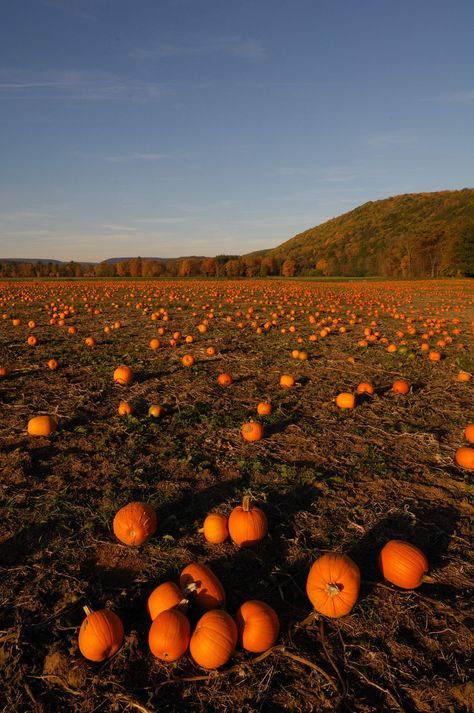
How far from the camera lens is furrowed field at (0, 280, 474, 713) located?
7.60 ft

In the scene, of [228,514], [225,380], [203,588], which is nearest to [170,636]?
[203,588]

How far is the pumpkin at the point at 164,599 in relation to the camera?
256 cm

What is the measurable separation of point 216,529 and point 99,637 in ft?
4.01

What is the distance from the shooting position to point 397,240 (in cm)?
9975

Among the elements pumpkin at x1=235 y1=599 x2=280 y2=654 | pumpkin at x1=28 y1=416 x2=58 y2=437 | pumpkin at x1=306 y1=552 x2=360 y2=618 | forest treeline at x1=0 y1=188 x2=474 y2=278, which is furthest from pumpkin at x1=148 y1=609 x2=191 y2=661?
forest treeline at x1=0 y1=188 x2=474 y2=278

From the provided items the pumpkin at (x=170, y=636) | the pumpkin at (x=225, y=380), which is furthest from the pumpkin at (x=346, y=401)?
the pumpkin at (x=170, y=636)

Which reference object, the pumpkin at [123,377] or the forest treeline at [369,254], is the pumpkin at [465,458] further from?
the forest treeline at [369,254]

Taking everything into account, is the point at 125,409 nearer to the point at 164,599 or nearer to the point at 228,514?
the point at 228,514

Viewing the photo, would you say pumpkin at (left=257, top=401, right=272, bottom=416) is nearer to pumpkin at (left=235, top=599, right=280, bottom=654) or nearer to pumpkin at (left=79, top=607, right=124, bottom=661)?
pumpkin at (left=235, top=599, right=280, bottom=654)

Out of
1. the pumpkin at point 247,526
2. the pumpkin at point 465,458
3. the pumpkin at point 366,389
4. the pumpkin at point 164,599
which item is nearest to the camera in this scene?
the pumpkin at point 164,599

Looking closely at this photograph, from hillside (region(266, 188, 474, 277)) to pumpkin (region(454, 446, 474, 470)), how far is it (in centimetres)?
6726

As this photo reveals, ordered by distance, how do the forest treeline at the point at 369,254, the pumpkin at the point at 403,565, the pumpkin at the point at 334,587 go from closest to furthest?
the pumpkin at the point at 334,587, the pumpkin at the point at 403,565, the forest treeline at the point at 369,254

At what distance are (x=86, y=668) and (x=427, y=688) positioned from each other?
211 centimetres

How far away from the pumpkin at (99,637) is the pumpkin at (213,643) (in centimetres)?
50
